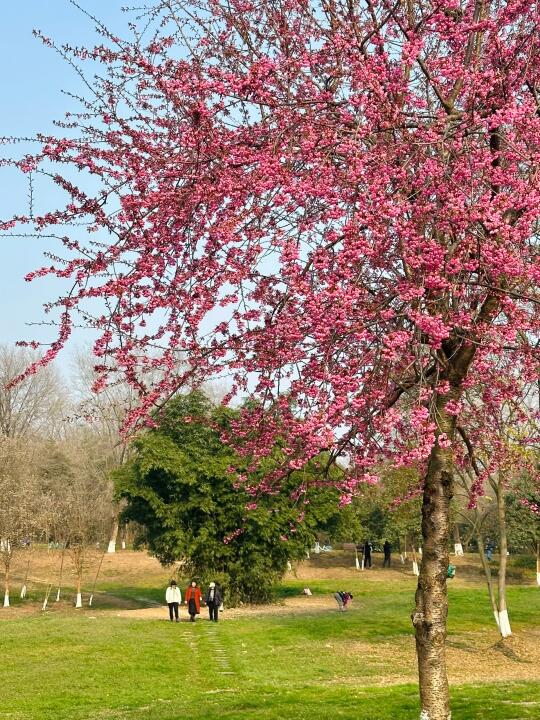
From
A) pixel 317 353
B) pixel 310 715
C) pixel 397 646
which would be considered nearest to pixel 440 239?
pixel 317 353

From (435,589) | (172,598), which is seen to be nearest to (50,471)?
(172,598)

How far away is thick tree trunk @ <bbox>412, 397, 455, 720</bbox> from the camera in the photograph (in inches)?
305

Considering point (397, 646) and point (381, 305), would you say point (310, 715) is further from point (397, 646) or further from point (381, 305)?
point (397, 646)

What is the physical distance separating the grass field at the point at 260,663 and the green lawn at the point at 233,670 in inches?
1.2

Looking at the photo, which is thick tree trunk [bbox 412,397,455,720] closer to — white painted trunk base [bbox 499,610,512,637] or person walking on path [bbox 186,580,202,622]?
white painted trunk base [bbox 499,610,512,637]

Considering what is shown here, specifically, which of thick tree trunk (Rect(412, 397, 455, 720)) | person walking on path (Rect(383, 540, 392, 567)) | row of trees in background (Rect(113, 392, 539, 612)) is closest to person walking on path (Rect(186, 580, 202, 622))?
row of trees in background (Rect(113, 392, 539, 612))

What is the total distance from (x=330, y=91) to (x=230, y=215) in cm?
176

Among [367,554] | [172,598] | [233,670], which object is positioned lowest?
[233,670]

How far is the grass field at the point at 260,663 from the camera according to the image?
41.7 ft

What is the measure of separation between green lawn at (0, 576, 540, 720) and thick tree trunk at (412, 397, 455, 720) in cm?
354

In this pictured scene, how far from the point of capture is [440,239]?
7391 millimetres

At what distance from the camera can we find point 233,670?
17844 millimetres

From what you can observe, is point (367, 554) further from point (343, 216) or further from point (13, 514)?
point (343, 216)

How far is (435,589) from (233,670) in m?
11.3
